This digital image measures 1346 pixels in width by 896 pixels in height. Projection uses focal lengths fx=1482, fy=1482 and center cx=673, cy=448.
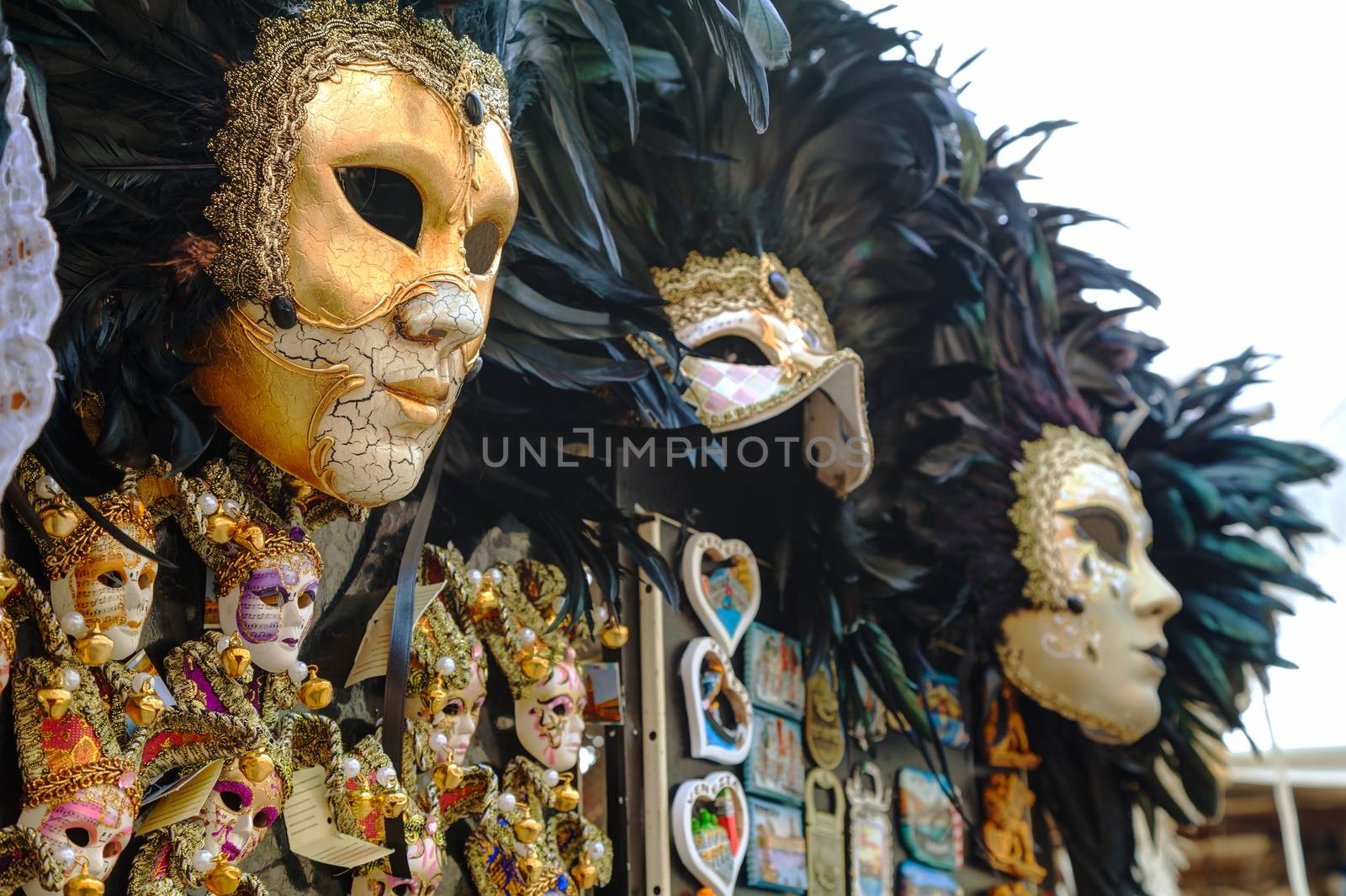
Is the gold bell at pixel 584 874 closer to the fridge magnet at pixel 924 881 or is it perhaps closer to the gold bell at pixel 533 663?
the gold bell at pixel 533 663

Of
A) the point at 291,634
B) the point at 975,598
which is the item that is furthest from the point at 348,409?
the point at 975,598

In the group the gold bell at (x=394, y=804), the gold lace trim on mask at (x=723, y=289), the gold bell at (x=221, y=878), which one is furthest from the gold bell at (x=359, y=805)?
the gold lace trim on mask at (x=723, y=289)

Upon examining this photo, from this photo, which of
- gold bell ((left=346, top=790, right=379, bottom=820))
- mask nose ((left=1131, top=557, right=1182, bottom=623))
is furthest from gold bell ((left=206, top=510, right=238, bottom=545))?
mask nose ((left=1131, top=557, right=1182, bottom=623))

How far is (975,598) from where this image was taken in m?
1.80

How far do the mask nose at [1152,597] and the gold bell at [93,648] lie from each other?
126 centimetres

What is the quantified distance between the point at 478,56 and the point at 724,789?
31.0 inches

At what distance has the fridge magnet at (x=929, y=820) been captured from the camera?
5.87 feet

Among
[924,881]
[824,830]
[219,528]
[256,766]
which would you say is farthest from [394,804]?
[924,881]

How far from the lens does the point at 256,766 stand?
983 millimetres

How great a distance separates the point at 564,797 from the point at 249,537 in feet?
1.36

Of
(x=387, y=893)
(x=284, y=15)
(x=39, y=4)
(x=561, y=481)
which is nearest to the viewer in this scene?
(x=39, y=4)

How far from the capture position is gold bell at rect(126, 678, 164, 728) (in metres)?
0.93

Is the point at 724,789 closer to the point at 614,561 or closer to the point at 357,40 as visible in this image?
the point at 614,561

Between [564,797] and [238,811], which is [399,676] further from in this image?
[564,797]
